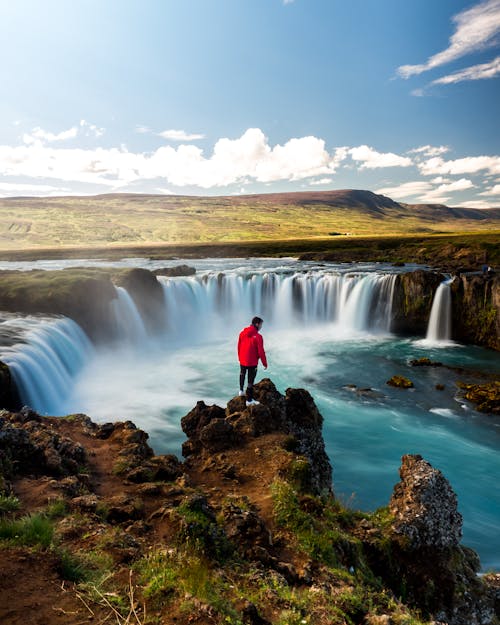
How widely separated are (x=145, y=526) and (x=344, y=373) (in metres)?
22.3

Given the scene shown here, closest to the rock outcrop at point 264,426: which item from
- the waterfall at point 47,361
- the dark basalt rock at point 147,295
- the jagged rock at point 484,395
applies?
the waterfall at point 47,361

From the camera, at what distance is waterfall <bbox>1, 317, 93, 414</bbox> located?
18719mm

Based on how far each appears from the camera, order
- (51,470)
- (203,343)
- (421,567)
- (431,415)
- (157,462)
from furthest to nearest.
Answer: (203,343)
(431,415)
(157,462)
(51,470)
(421,567)

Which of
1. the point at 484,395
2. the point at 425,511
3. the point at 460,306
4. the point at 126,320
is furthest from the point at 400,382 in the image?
the point at 126,320

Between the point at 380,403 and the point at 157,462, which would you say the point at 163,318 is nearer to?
the point at 380,403

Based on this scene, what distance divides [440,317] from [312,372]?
14.9 metres

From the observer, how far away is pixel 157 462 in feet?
34.0

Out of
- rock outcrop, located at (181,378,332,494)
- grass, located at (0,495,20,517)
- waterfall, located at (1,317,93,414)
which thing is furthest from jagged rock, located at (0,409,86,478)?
waterfall, located at (1,317,93,414)

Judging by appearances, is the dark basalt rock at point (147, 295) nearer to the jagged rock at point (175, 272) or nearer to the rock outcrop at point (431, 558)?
the jagged rock at point (175, 272)

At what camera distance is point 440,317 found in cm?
3578

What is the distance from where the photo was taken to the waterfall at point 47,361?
18719 mm

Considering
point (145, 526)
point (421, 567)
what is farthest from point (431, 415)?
point (145, 526)

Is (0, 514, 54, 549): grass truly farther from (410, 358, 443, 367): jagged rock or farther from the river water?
(410, 358, 443, 367): jagged rock

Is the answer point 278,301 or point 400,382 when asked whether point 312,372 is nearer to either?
point 400,382
